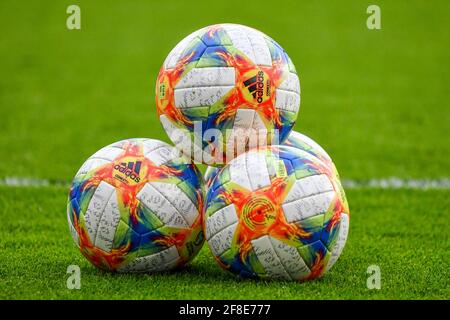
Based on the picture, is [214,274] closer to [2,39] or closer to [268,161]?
[268,161]

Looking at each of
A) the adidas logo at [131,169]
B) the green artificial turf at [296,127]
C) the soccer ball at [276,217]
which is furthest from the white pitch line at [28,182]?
the soccer ball at [276,217]

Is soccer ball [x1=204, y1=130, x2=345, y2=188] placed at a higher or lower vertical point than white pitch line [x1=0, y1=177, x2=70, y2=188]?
higher

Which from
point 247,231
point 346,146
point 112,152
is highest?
point 112,152

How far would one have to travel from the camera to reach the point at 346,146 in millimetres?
12242

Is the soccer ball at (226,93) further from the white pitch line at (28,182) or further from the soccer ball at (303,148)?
the white pitch line at (28,182)

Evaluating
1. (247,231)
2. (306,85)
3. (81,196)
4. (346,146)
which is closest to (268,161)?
(247,231)

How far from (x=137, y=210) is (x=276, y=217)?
1033 millimetres

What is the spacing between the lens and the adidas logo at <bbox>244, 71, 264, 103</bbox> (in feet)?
21.1

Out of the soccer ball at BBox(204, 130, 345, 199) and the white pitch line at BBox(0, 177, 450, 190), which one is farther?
the white pitch line at BBox(0, 177, 450, 190)

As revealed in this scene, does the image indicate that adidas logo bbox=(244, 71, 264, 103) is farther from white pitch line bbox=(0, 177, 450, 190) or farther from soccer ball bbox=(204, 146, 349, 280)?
white pitch line bbox=(0, 177, 450, 190)

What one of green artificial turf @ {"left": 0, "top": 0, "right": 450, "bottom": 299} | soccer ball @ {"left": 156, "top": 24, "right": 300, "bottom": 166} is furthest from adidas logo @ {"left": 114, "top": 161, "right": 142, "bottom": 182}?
green artificial turf @ {"left": 0, "top": 0, "right": 450, "bottom": 299}

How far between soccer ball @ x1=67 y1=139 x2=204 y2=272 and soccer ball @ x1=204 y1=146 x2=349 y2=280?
25cm

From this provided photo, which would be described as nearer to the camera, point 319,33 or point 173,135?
point 173,135

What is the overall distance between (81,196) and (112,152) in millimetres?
409
